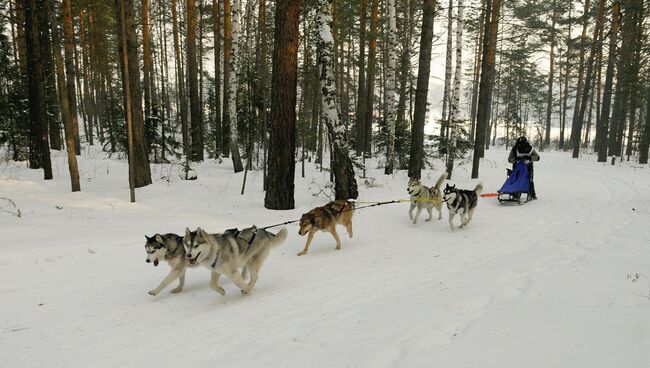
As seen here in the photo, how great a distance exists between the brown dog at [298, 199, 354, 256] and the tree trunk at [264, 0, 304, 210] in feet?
9.52

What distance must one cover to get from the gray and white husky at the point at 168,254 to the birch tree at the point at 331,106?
639 cm

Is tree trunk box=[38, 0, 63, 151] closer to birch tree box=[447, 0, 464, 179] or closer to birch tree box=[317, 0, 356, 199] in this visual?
birch tree box=[317, 0, 356, 199]

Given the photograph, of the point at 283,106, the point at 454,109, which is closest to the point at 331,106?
the point at 283,106

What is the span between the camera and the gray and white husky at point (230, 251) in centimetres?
523

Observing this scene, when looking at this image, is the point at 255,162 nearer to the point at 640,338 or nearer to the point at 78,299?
the point at 78,299

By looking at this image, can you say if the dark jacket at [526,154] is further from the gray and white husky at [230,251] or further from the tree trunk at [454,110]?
the gray and white husky at [230,251]

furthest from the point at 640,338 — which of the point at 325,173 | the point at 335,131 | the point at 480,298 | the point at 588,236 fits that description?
the point at 325,173

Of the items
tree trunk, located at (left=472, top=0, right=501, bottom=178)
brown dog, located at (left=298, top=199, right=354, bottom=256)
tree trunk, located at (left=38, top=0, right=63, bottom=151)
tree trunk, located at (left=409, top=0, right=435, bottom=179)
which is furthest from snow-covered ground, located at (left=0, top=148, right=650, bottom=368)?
tree trunk, located at (left=38, top=0, right=63, bottom=151)

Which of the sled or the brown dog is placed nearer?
the brown dog

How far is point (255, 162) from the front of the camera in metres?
20.3

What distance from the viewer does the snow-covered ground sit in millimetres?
3441

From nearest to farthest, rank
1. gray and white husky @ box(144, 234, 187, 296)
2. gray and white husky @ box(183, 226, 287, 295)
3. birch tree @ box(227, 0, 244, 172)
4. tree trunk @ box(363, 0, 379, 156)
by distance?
gray and white husky @ box(183, 226, 287, 295) < gray and white husky @ box(144, 234, 187, 296) < birch tree @ box(227, 0, 244, 172) < tree trunk @ box(363, 0, 379, 156)

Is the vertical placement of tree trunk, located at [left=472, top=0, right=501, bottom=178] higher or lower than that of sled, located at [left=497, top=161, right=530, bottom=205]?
higher

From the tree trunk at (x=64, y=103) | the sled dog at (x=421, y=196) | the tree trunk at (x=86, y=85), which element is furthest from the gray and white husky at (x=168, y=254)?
the tree trunk at (x=86, y=85)
